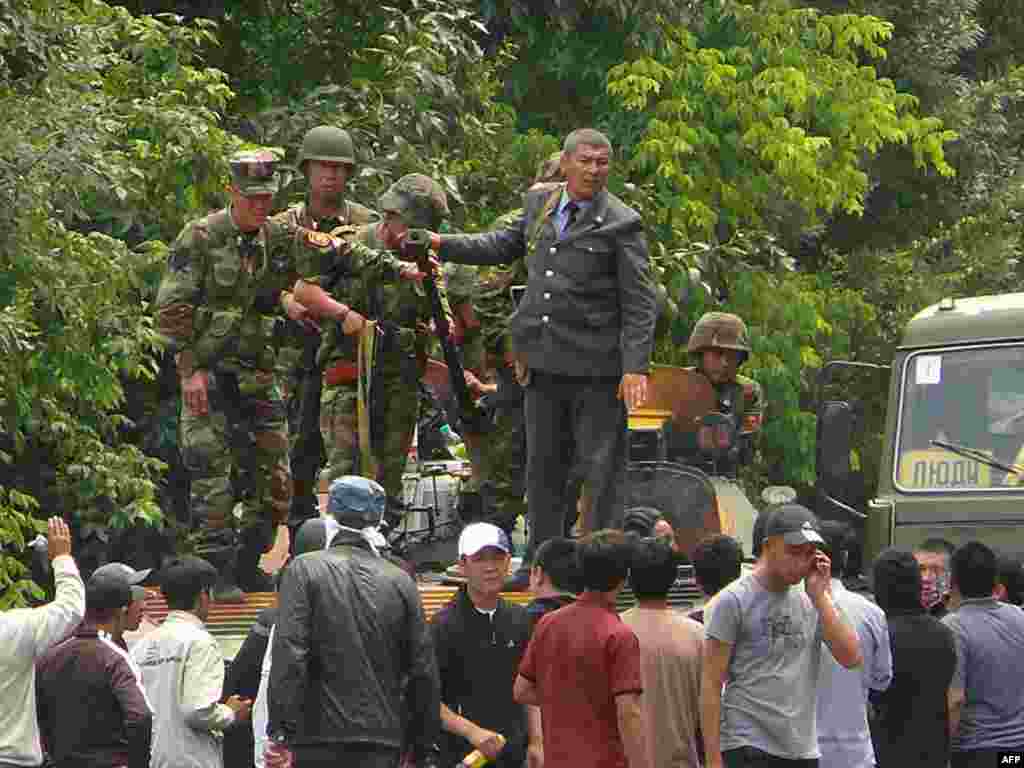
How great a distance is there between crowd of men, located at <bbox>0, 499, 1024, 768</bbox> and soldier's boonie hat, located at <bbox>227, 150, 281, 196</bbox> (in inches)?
90.1

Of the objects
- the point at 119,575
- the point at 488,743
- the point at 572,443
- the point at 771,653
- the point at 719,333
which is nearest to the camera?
the point at 771,653

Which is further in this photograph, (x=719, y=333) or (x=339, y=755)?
Result: (x=719, y=333)

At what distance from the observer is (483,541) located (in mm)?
9836

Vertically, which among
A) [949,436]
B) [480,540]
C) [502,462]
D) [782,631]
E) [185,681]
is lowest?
[185,681]

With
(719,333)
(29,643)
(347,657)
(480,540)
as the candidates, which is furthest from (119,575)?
(719,333)

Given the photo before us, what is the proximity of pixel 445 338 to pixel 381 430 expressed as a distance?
1.75 feet

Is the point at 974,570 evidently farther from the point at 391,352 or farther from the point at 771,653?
the point at 391,352

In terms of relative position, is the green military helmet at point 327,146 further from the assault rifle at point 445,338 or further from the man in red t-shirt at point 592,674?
the man in red t-shirt at point 592,674

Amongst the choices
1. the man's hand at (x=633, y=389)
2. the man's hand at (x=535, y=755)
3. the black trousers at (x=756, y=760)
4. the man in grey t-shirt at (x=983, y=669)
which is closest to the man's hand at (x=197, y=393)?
the man's hand at (x=633, y=389)

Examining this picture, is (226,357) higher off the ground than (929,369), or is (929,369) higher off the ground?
(929,369)

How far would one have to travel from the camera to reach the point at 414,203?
12.6 m

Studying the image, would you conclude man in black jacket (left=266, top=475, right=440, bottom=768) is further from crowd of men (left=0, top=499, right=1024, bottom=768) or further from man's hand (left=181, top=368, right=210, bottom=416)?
man's hand (left=181, top=368, right=210, bottom=416)

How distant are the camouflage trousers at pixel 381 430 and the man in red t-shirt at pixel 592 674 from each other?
3.38 metres

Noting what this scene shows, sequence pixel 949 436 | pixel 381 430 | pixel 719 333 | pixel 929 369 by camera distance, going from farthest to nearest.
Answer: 1. pixel 719 333
2. pixel 929 369
3. pixel 949 436
4. pixel 381 430
